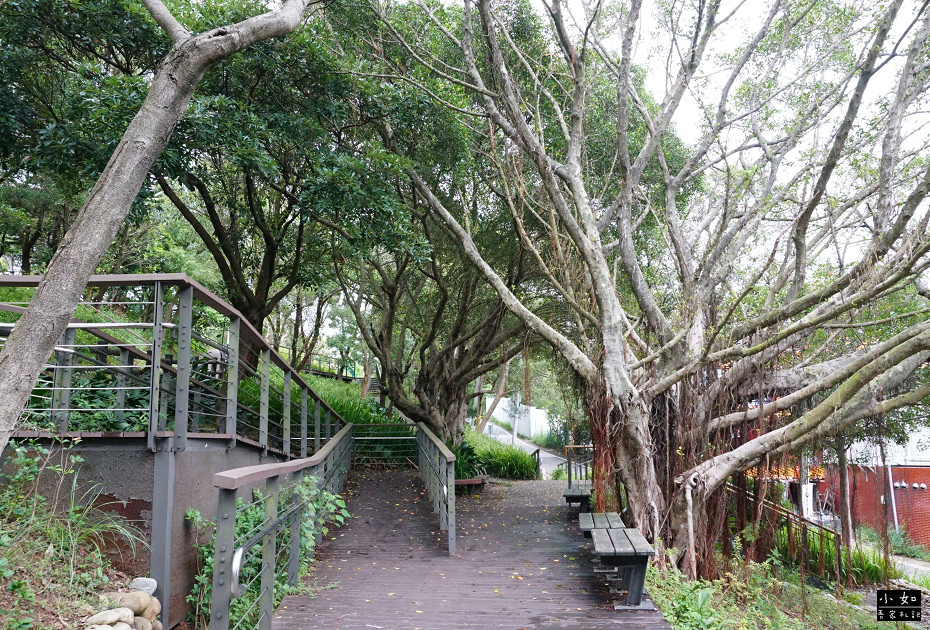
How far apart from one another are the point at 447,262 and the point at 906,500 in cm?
1317

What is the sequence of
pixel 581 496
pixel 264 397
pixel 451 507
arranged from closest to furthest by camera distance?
pixel 264 397 < pixel 451 507 < pixel 581 496

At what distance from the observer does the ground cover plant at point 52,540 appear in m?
3.44

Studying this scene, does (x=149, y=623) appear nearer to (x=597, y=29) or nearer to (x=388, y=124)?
(x=388, y=124)

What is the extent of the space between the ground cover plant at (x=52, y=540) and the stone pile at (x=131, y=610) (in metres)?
0.09

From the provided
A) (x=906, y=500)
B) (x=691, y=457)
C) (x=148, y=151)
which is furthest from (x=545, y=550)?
(x=906, y=500)

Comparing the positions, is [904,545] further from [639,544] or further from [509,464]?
[639,544]

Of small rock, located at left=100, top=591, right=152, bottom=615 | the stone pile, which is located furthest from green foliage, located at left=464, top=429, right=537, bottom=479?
small rock, located at left=100, top=591, right=152, bottom=615

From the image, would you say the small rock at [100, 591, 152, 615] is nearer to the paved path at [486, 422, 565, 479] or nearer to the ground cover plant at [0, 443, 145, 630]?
the ground cover plant at [0, 443, 145, 630]

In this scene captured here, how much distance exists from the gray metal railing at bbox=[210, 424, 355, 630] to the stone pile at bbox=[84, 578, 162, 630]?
51 cm

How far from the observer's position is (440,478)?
7910 millimetres

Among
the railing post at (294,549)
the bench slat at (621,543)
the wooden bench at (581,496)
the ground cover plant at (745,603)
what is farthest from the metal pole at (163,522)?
the wooden bench at (581,496)

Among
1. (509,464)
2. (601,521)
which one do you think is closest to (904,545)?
(509,464)

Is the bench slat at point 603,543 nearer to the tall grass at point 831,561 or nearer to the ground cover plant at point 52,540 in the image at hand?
the ground cover plant at point 52,540

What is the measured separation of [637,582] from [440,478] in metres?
3.27
